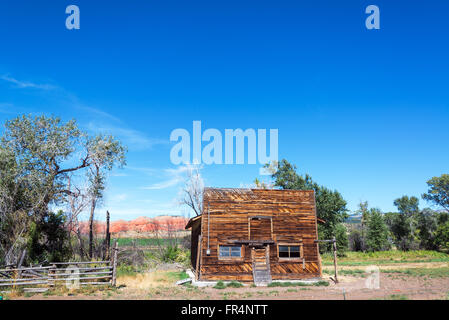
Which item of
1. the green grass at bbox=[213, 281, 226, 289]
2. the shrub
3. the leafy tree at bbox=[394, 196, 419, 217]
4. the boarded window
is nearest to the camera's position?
the green grass at bbox=[213, 281, 226, 289]

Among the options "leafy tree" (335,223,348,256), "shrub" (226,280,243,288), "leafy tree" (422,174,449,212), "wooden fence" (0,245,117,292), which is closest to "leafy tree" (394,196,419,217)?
"leafy tree" (422,174,449,212)

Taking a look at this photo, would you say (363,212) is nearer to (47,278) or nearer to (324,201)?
(324,201)

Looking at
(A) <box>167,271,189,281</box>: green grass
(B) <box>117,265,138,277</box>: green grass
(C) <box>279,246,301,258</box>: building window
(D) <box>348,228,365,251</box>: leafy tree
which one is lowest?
(D) <box>348,228,365,251</box>: leafy tree

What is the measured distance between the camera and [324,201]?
4541 centimetres

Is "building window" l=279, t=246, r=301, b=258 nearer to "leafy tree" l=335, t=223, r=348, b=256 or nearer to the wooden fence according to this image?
the wooden fence

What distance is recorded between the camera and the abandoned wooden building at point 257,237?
20.7 meters

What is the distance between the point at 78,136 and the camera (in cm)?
2728

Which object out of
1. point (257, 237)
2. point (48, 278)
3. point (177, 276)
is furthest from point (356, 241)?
point (48, 278)

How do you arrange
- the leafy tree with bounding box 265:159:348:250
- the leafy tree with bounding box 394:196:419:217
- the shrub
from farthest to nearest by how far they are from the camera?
1. the leafy tree with bounding box 394:196:419:217
2. the leafy tree with bounding box 265:159:348:250
3. the shrub

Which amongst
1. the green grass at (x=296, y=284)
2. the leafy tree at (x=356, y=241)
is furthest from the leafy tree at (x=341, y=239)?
the green grass at (x=296, y=284)

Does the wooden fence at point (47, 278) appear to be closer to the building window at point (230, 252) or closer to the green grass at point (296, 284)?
the building window at point (230, 252)

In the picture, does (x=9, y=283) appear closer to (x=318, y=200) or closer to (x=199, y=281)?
(x=199, y=281)

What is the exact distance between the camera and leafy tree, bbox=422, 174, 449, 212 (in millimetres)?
64375
